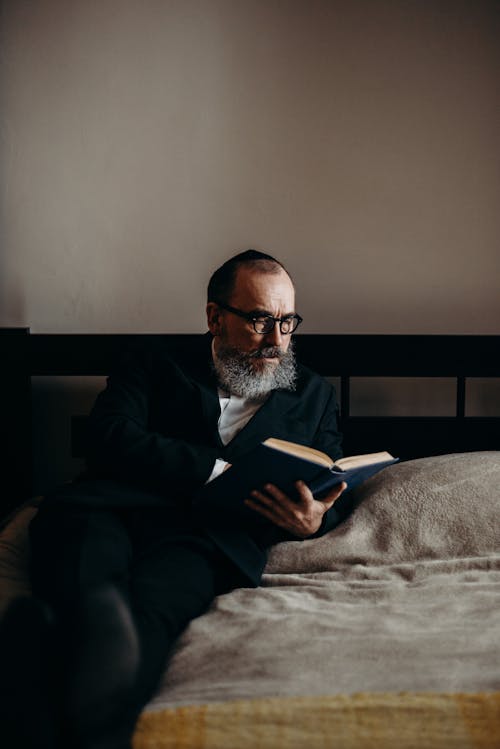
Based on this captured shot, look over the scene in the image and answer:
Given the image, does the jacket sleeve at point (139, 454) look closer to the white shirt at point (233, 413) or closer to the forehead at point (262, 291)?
the white shirt at point (233, 413)

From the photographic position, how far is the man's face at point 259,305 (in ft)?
4.92

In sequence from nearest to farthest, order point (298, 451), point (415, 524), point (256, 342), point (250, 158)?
point (298, 451), point (415, 524), point (256, 342), point (250, 158)

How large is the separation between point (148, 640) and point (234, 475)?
320 millimetres

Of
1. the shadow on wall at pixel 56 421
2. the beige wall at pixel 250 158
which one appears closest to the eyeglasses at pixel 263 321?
the beige wall at pixel 250 158

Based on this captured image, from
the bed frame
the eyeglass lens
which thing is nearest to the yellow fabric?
the eyeglass lens

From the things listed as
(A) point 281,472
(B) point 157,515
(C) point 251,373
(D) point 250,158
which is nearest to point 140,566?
(B) point 157,515

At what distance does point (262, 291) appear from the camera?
1497 mm

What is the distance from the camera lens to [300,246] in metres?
2.06

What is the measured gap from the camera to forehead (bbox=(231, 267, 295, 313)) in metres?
1.50

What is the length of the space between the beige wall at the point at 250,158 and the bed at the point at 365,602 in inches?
7.6

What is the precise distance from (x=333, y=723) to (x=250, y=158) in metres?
1.67

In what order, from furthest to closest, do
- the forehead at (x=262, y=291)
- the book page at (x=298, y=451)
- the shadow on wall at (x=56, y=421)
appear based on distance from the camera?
the shadow on wall at (x=56, y=421)
the forehead at (x=262, y=291)
the book page at (x=298, y=451)

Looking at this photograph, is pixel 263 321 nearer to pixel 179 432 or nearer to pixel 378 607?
pixel 179 432

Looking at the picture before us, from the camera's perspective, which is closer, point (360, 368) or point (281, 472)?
point (281, 472)
